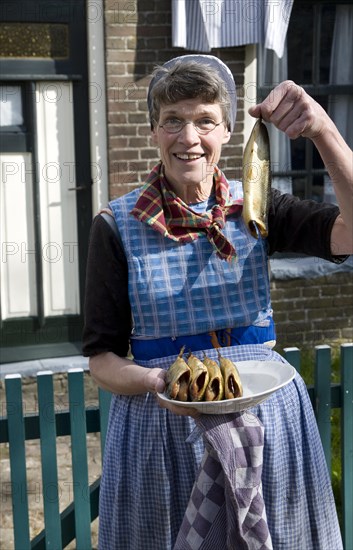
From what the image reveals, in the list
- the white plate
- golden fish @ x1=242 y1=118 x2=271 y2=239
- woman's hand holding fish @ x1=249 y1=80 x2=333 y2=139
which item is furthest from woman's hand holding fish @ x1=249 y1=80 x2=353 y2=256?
the white plate

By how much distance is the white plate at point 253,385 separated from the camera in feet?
6.01

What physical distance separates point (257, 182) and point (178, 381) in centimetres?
56

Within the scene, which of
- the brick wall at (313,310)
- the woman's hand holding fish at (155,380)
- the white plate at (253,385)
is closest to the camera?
the white plate at (253,385)

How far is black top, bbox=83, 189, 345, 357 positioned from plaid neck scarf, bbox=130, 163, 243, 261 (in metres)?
0.11

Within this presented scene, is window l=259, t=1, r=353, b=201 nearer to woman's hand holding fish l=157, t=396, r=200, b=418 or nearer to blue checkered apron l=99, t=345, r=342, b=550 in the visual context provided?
blue checkered apron l=99, t=345, r=342, b=550

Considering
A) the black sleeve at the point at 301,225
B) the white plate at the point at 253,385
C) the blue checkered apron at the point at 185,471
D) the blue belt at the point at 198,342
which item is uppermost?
the black sleeve at the point at 301,225

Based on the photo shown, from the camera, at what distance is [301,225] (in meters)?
2.13

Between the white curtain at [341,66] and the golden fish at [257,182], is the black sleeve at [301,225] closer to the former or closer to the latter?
the golden fish at [257,182]

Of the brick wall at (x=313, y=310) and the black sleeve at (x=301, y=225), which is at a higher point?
the black sleeve at (x=301, y=225)

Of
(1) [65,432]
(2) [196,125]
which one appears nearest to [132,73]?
(1) [65,432]

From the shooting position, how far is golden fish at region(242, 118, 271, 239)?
2.06 m

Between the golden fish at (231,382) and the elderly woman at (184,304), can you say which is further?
the elderly woman at (184,304)

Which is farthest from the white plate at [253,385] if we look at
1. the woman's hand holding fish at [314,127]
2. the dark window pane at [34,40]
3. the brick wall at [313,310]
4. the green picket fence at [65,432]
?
the brick wall at [313,310]

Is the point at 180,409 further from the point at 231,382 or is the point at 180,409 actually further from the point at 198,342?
the point at 198,342
